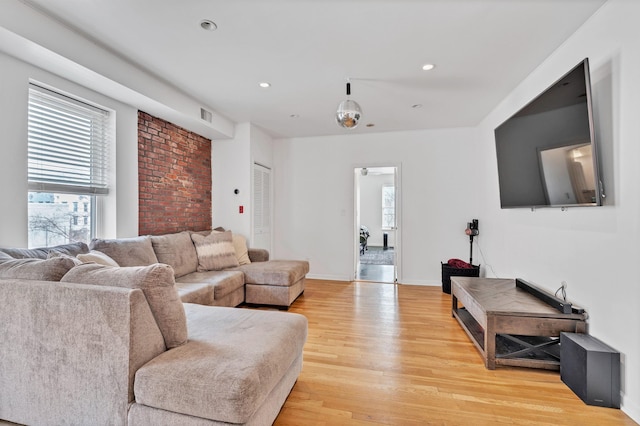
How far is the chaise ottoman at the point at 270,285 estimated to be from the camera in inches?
137

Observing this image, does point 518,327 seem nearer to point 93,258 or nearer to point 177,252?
point 93,258

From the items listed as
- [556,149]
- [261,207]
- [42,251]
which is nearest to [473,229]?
[556,149]

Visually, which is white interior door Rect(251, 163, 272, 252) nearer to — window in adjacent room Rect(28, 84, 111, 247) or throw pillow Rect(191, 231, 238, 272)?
throw pillow Rect(191, 231, 238, 272)

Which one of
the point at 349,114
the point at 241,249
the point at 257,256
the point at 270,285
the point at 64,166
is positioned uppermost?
the point at 349,114

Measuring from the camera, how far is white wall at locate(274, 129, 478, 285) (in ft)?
15.6

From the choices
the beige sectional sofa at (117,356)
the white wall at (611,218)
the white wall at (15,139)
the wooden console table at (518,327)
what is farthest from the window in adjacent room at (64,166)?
the white wall at (611,218)

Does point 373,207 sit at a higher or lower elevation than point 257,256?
higher

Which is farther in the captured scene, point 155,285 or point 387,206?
point 387,206

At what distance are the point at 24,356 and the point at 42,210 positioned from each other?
1.61m

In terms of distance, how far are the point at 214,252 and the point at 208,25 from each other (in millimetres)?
2464

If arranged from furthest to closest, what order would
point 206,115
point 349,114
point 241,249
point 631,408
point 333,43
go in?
point 241,249, point 206,115, point 349,114, point 333,43, point 631,408

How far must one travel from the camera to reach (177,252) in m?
3.27

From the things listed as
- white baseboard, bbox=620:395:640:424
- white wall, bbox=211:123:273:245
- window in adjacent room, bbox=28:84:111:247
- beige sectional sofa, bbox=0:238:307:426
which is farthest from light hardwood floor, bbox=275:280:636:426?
window in adjacent room, bbox=28:84:111:247

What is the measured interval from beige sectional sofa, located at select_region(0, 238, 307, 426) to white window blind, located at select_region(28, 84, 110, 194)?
1257 mm
